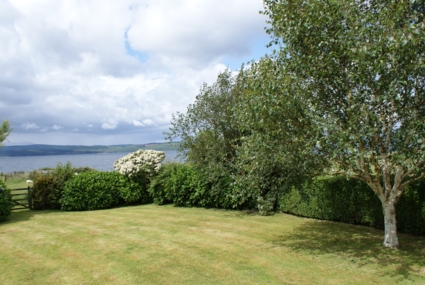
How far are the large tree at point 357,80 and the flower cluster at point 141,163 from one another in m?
11.8

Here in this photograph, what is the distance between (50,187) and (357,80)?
16.2 m

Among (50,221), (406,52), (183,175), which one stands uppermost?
(406,52)

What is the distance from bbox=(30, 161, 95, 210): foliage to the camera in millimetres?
17031

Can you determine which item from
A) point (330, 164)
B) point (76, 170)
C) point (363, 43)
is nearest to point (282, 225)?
point (330, 164)

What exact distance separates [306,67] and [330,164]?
9.63 ft

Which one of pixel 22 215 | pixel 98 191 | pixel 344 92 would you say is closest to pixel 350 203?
pixel 344 92

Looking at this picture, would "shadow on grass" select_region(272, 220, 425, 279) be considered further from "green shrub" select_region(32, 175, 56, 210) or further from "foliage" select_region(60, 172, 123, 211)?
"green shrub" select_region(32, 175, 56, 210)

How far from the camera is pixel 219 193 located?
16031 millimetres

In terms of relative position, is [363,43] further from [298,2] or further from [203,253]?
[203,253]

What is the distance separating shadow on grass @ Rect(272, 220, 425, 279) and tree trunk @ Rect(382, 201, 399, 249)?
237mm

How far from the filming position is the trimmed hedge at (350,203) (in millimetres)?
9883

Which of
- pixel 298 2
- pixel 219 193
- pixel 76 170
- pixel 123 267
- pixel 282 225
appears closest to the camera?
pixel 123 267

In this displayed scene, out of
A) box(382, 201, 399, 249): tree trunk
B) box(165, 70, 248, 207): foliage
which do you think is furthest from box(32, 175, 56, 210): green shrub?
box(382, 201, 399, 249): tree trunk

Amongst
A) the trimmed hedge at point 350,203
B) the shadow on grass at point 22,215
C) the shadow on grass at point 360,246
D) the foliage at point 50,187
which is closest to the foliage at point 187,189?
the trimmed hedge at point 350,203
